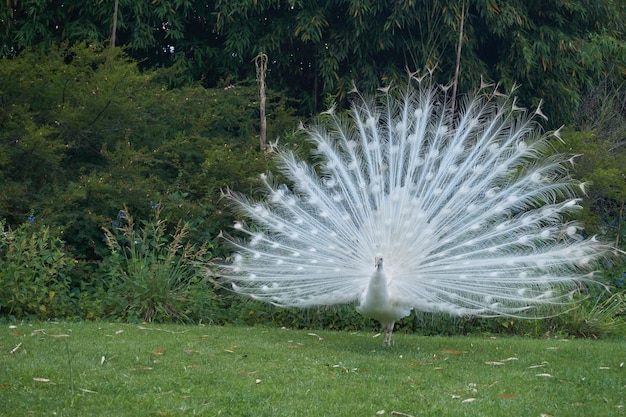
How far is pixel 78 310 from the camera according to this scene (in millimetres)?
8820

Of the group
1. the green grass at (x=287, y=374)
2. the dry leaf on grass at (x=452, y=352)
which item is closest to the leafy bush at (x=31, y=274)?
the green grass at (x=287, y=374)

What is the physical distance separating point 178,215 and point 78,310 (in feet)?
5.99

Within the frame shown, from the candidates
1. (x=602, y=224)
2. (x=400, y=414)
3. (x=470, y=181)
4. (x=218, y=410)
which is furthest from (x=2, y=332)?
(x=602, y=224)

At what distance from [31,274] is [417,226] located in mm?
3937

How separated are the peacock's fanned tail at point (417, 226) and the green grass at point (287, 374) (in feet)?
1.68

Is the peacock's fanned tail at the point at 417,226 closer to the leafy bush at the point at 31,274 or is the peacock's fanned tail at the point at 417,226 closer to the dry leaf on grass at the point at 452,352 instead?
the dry leaf on grass at the point at 452,352

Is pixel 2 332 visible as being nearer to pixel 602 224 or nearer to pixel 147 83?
pixel 147 83

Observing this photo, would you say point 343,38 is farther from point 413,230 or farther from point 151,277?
point 413,230

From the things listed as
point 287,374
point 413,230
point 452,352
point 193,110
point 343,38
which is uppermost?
point 343,38

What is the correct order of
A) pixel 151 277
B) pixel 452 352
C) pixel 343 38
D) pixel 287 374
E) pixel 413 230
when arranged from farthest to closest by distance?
pixel 343 38, pixel 151 277, pixel 452 352, pixel 413 230, pixel 287 374

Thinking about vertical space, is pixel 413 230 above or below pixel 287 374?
above

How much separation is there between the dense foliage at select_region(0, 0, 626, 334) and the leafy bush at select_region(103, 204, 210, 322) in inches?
1.0

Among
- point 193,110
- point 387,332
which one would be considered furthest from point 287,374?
point 193,110

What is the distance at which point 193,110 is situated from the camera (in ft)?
39.1
